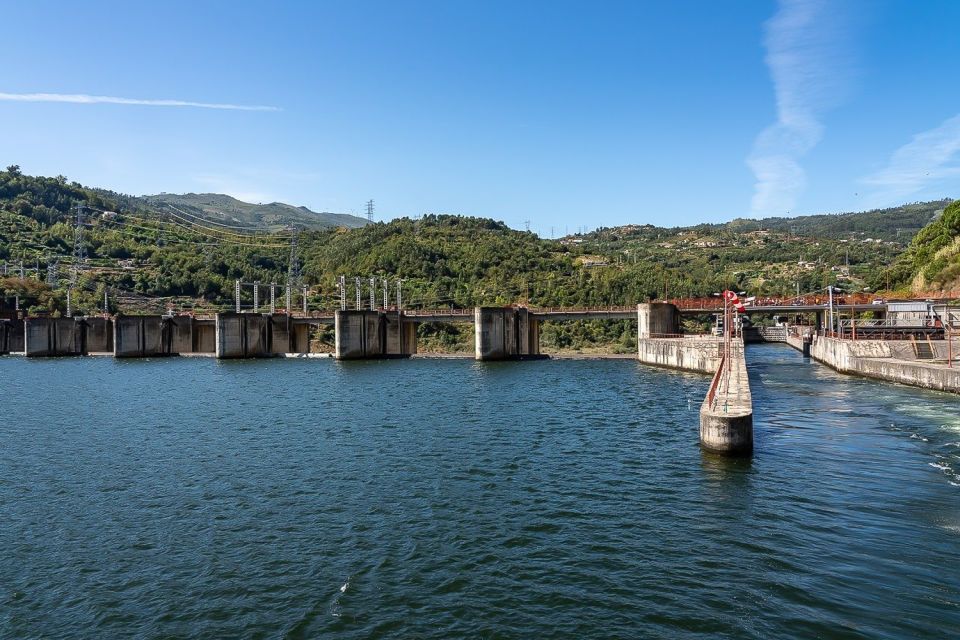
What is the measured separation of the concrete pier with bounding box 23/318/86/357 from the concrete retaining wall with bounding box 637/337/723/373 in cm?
8040

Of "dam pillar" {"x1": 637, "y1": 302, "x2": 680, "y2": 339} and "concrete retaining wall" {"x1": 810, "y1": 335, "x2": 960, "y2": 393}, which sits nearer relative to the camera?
"concrete retaining wall" {"x1": 810, "y1": 335, "x2": 960, "y2": 393}

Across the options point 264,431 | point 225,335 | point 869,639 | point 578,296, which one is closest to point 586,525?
point 869,639

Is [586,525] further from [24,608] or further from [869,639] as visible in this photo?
[24,608]

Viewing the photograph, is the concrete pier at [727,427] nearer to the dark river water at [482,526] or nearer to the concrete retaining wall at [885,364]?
the dark river water at [482,526]

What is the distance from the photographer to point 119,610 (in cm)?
1334

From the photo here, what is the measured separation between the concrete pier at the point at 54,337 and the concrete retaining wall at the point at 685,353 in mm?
80401

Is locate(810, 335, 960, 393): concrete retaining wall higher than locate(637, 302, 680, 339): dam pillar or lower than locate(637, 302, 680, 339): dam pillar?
lower

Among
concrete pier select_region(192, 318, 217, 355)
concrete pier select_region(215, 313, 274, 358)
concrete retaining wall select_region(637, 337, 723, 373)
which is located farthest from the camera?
concrete pier select_region(192, 318, 217, 355)

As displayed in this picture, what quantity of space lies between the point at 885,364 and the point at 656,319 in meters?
29.9

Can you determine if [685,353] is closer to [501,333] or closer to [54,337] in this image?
[501,333]

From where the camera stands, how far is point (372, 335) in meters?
84.4

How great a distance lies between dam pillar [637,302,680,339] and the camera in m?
76.3

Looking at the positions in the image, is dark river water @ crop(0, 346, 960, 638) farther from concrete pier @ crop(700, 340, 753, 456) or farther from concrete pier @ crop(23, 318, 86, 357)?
concrete pier @ crop(23, 318, 86, 357)

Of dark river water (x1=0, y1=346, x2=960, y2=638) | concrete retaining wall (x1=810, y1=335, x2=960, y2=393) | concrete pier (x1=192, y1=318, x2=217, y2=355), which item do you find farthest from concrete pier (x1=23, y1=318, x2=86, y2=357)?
concrete retaining wall (x1=810, y1=335, x2=960, y2=393)
